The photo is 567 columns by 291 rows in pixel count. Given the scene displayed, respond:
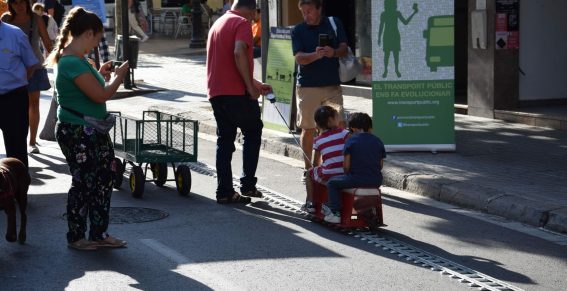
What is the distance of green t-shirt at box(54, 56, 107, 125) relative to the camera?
24.5 ft

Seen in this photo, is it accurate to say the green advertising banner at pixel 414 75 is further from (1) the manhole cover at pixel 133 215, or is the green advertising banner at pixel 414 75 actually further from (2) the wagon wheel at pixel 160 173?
(1) the manhole cover at pixel 133 215

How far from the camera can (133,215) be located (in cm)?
911

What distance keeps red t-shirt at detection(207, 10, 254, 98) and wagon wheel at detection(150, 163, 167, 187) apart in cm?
124

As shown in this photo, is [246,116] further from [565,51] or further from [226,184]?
[565,51]

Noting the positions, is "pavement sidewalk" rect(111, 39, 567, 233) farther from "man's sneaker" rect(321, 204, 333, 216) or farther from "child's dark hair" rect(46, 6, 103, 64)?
"child's dark hair" rect(46, 6, 103, 64)

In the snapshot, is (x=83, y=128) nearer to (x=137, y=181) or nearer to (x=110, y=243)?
(x=110, y=243)

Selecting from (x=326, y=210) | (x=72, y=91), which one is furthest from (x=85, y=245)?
(x=326, y=210)

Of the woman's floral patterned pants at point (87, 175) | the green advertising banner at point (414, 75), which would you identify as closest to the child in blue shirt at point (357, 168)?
the woman's floral patterned pants at point (87, 175)

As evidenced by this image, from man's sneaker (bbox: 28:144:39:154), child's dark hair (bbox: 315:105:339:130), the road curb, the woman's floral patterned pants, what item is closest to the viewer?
the woman's floral patterned pants

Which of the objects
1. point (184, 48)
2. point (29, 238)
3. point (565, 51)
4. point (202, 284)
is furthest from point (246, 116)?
point (184, 48)

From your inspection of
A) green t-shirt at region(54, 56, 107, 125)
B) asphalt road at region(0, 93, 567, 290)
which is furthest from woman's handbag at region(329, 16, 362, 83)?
green t-shirt at region(54, 56, 107, 125)

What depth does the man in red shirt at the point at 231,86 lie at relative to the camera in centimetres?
948

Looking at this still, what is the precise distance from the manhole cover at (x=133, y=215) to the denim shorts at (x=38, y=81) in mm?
3496

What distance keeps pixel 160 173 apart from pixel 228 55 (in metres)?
1.64
